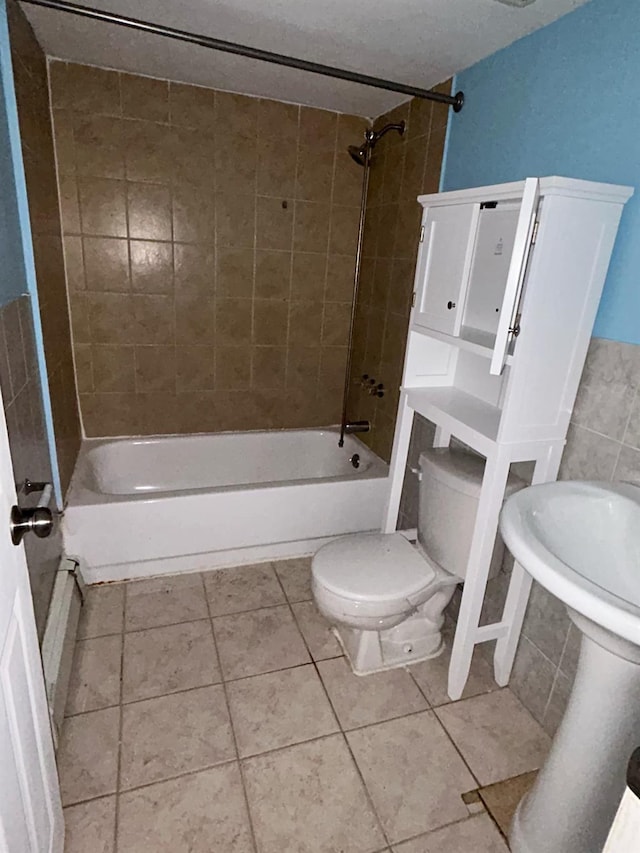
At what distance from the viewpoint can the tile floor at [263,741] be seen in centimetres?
128

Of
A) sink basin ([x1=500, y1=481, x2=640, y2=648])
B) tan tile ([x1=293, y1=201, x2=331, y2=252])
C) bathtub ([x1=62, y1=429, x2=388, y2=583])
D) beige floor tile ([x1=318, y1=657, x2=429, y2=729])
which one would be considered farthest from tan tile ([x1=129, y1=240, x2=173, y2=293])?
sink basin ([x1=500, y1=481, x2=640, y2=648])

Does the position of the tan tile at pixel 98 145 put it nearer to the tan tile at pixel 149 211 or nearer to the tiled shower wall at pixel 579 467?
the tan tile at pixel 149 211

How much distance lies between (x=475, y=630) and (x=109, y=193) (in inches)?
93.3

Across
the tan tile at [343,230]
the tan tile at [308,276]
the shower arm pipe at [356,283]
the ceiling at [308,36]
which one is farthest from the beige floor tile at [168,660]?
the ceiling at [308,36]

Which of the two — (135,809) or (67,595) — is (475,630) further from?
(67,595)

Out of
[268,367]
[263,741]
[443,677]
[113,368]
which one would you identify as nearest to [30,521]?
[263,741]

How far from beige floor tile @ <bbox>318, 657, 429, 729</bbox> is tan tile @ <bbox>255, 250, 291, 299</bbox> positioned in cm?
182

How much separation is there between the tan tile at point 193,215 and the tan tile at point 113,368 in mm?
639

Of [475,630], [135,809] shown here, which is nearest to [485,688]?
[475,630]

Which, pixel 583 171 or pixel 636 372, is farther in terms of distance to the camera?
pixel 583 171

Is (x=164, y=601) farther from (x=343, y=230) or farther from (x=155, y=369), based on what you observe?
(x=343, y=230)

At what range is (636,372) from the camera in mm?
1277

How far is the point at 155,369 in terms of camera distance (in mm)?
2615

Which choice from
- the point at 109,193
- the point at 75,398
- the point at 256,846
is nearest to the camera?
the point at 256,846
